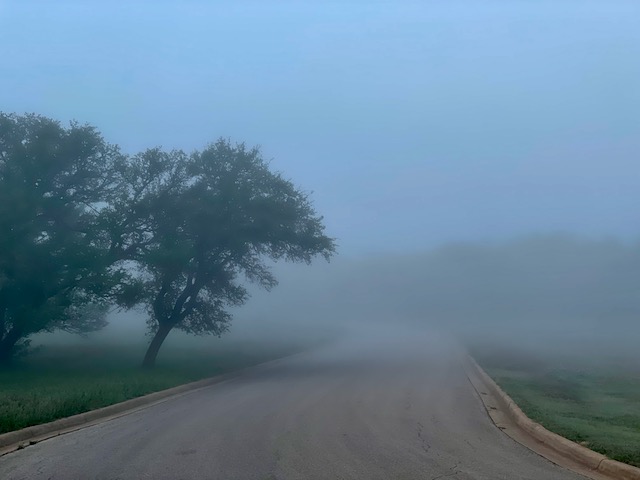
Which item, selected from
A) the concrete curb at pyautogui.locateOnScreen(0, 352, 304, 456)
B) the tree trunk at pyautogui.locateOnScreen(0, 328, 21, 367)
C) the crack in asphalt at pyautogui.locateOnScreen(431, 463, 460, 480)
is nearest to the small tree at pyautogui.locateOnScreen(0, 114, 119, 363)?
the tree trunk at pyautogui.locateOnScreen(0, 328, 21, 367)

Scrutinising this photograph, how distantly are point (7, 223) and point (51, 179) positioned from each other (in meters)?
2.84

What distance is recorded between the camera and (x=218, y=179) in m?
32.7

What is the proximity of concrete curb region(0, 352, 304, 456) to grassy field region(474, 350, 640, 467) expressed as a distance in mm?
8855

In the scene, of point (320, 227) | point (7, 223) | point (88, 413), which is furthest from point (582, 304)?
point (88, 413)

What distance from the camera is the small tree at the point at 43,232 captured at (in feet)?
95.4

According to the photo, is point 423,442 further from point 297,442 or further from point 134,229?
point 134,229

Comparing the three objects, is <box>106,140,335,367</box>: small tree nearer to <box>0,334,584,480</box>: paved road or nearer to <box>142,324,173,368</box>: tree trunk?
<box>142,324,173,368</box>: tree trunk

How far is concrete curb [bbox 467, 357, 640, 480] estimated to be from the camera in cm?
937

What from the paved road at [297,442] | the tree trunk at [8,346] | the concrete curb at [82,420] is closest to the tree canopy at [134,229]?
the tree trunk at [8,346]

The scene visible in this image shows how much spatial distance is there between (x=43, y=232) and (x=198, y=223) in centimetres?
645

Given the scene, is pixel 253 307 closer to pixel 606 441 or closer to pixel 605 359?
pixel 605 359

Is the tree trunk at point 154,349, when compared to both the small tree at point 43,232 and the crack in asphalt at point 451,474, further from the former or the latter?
the crack in asphalt at point 451,474

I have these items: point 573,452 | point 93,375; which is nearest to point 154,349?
point 93,375

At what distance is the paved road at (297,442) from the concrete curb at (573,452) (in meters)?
0.49
